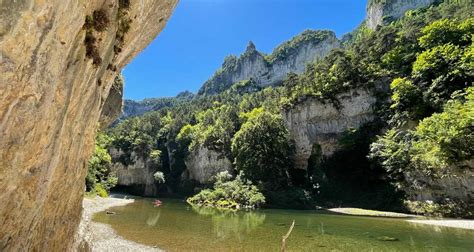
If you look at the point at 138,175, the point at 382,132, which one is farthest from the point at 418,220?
the point at 138,175

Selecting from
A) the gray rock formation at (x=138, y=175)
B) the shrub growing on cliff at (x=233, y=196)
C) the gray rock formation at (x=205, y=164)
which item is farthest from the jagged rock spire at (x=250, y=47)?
the shrub growing on cliff at (x=233, y=196)

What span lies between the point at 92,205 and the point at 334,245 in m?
29.2

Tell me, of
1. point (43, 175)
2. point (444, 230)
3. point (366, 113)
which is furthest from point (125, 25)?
point (366, 113)

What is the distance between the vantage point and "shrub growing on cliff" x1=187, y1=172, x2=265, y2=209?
154ft

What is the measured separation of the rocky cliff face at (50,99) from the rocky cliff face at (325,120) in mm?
48360

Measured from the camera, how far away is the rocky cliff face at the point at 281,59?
460 feet

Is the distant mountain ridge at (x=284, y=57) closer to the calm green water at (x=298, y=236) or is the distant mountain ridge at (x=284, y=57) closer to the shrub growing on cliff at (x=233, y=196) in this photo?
the shrub growing on cliff at (x=233, y=196)

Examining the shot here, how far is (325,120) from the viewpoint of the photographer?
55375 mm

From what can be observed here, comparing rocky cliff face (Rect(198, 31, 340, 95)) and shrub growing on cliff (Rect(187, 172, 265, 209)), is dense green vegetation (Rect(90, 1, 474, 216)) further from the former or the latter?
rocky cliff face (Rect(198, 31, 340, 95))

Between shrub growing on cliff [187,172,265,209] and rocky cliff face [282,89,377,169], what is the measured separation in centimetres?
1154

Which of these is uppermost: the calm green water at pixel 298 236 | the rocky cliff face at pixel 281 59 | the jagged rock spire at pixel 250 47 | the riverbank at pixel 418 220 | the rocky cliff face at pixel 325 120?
the jagged rock spire at pixel 250 47

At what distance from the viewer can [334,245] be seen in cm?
1919

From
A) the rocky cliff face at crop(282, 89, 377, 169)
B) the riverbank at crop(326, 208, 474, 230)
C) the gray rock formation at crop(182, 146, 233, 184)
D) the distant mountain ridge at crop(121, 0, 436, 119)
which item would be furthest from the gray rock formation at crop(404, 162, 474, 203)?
the distant mountain ridge at crop(121, 0, 436, 119)

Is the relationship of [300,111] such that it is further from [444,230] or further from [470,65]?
[444,230]
